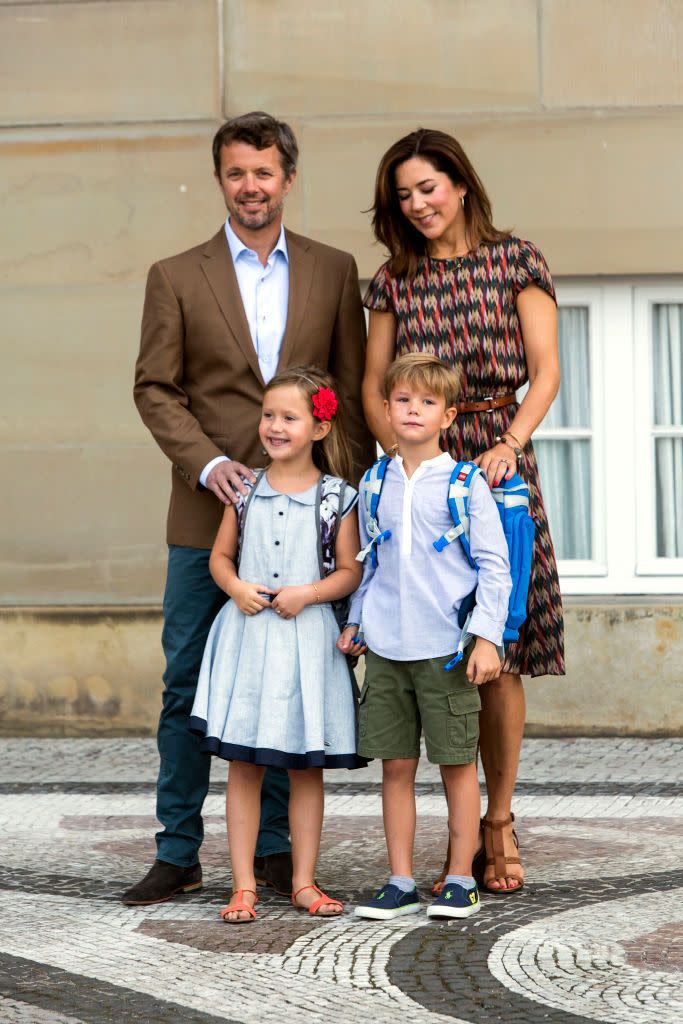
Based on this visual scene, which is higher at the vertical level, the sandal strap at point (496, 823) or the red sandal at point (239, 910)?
the sandal strap at point (496, 823)

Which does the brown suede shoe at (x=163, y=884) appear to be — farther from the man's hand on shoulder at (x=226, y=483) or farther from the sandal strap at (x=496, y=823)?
the man's hand on shoulder at (x=226, y=483)

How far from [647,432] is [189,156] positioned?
7.99 ft

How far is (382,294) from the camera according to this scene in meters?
4.96

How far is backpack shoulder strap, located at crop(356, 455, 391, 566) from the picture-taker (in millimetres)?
4617

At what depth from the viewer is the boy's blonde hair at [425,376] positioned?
457 centimetres

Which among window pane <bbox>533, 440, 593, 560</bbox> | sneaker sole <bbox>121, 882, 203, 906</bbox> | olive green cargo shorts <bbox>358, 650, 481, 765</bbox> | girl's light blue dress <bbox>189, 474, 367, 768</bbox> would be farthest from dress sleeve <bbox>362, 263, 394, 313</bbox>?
window pane <bbox>533, 440, 593, 560</bbox>

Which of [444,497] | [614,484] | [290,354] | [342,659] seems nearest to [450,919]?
[342,659]

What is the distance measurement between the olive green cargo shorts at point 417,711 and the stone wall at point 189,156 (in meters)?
3.25

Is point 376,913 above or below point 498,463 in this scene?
below

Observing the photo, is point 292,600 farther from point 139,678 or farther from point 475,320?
point 139,678

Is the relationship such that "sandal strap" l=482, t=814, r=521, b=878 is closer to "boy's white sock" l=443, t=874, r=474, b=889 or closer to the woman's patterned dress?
"boy's white sock" l=443, t=874, r=474, b=889

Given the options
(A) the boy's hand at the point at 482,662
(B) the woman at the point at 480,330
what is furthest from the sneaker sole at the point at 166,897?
(A) the boy's hand at the point at 482,662

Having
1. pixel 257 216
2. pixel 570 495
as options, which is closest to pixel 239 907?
pixel 257 216

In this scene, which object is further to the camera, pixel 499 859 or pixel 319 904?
pixel 499 859
